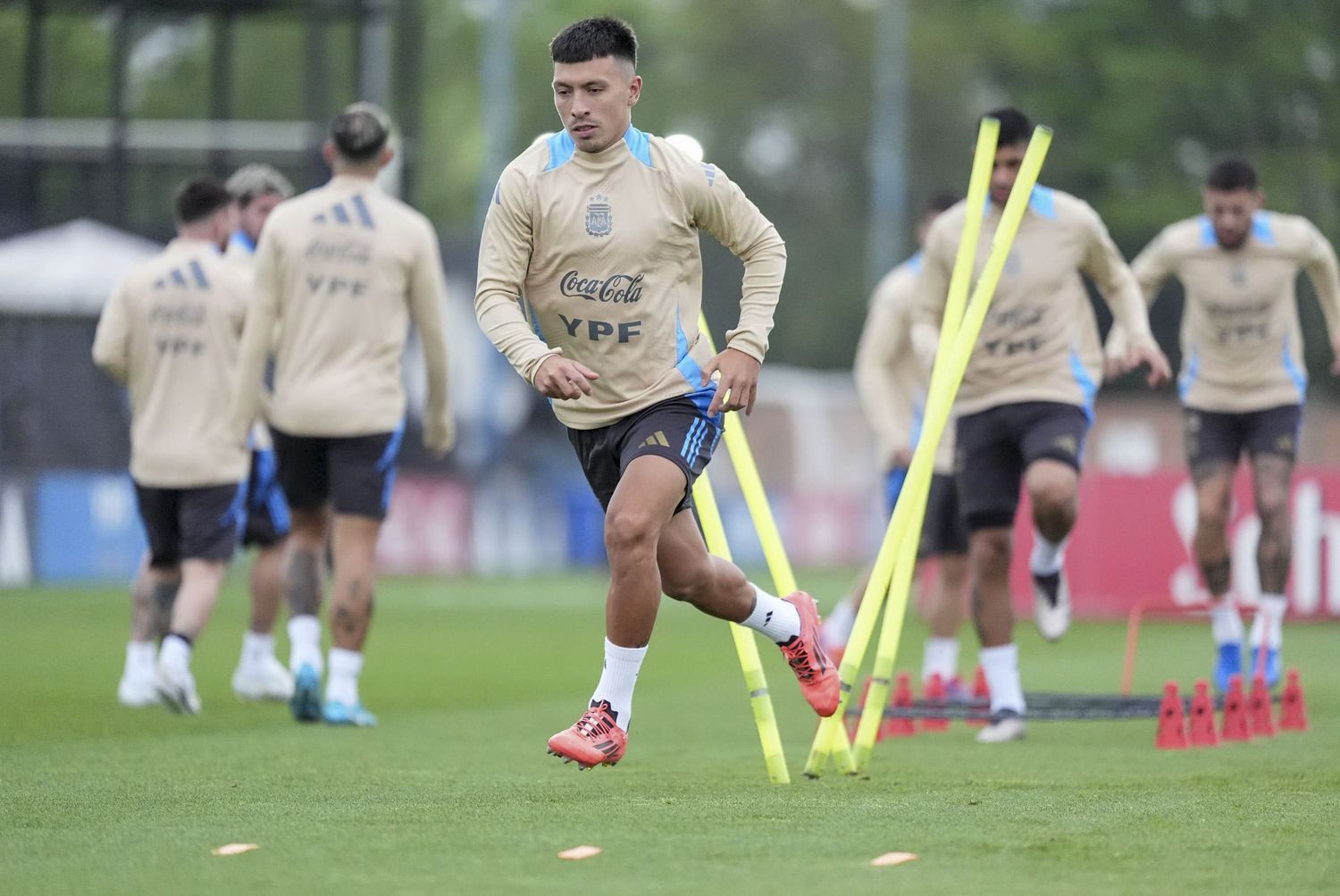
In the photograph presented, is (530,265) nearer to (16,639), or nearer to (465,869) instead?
(465,869)

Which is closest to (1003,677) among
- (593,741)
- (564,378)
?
(593,741)

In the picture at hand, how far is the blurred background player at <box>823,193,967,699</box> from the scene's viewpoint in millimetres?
10742

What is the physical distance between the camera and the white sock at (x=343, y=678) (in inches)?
365

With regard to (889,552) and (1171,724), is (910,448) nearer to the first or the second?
(1171,724)

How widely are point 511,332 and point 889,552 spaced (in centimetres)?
155

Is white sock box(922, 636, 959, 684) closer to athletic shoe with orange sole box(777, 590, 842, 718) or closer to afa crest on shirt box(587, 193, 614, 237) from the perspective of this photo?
athletic shoe with orange sole box(777, 590, 842, 718)

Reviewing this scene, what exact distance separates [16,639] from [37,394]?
34.5ft

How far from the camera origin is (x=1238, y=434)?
11555mm

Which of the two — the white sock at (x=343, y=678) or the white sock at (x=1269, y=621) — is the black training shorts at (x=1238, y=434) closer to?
the white sock at (x=1269, y=621)

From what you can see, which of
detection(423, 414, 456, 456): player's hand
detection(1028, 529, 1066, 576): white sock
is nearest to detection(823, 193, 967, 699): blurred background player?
detection(1028, 529, 1066, 576): white sock

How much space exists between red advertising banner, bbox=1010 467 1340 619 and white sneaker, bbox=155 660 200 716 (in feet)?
31.2

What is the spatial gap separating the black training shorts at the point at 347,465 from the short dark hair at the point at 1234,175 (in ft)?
13.9

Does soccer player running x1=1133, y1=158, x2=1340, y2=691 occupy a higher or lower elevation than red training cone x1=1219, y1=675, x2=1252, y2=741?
higher

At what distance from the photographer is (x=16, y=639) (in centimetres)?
1458
